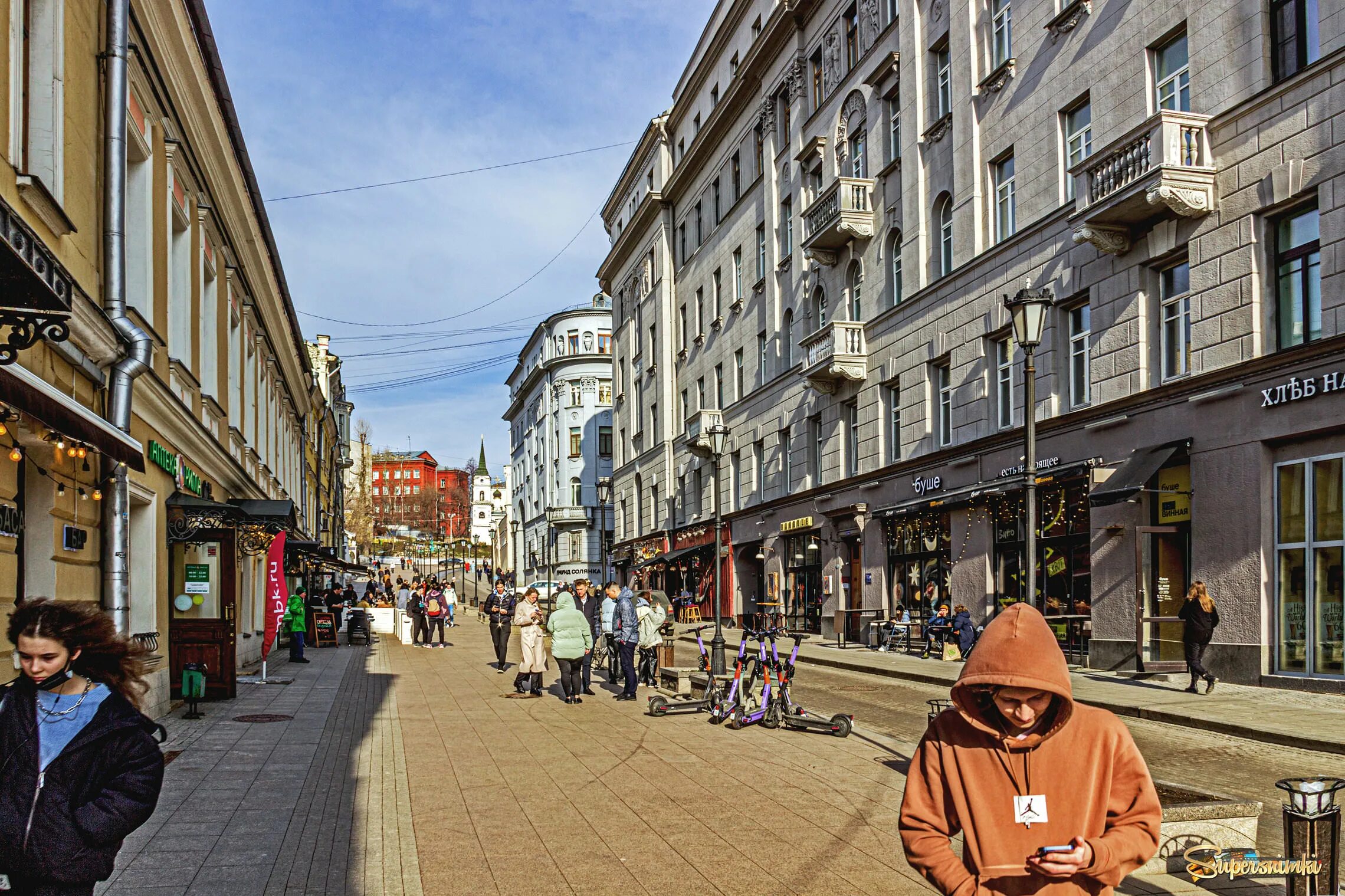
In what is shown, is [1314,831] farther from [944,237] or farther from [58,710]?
[944,237]

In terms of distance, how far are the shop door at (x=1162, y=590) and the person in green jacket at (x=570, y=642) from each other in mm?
9045

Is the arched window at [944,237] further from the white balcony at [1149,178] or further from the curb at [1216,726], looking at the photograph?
the curb at [1216,726]

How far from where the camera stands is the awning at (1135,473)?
19156mm

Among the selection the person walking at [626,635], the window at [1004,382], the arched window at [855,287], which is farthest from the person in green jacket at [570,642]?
the arched window at [855,287]

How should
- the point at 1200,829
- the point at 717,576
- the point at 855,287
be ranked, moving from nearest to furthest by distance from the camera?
the point at 1200,829, the point at 717,576, the point at 855,287

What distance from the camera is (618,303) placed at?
209 ft

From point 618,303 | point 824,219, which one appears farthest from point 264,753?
point 618,303

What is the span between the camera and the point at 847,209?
31469 mm

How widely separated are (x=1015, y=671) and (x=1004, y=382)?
2282 cm

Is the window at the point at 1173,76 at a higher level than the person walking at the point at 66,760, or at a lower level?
higher

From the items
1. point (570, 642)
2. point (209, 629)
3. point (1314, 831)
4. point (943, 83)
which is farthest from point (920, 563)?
point (1314, 831)

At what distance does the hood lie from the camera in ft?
10.8

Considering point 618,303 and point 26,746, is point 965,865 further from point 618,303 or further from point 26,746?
point 618,303

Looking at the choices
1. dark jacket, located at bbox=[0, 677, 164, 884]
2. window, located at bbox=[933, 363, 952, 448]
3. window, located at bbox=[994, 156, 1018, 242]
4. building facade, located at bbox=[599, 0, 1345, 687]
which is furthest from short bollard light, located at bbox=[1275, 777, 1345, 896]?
window, located at bbox=[933, 363, 952, 448]
